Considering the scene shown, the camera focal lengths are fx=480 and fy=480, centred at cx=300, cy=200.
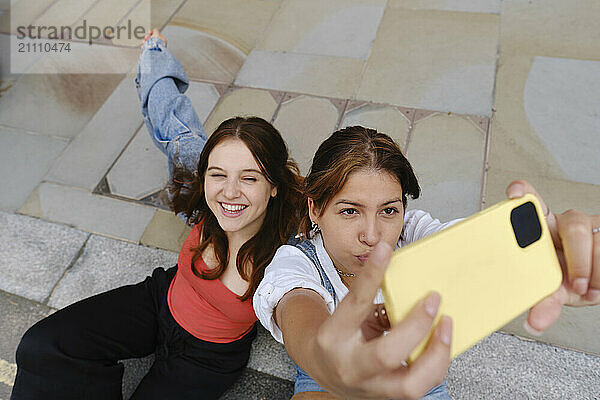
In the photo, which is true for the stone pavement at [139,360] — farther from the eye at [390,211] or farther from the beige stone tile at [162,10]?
Result: the beige stone tile at [162,10]

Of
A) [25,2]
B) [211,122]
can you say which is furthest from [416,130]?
[25,2]

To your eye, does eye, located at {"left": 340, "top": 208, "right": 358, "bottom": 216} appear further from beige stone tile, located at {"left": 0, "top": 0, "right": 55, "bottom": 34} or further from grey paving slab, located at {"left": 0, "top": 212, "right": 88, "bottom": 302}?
beige stone tile, located at {"left": 0, "top": 0, "right": 55, "bottom": 34}

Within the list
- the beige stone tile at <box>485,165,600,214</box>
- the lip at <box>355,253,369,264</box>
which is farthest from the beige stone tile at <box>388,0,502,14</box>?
the lip at <box>355,253,369,264</box>

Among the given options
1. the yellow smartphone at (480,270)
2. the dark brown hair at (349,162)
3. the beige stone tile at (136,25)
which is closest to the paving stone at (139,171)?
the beige stone tile at (136,25)

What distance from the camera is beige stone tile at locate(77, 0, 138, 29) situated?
377 centimetres

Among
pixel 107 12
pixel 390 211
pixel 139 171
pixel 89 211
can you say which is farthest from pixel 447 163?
pixel 107 12

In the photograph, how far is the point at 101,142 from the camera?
3.04 metres

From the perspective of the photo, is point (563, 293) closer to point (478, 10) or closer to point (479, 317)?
point (479, 317)

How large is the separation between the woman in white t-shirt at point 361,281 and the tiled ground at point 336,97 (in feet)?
3.73

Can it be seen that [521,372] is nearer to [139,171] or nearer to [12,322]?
[139,171]

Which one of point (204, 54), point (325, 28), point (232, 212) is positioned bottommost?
point (204, 54)

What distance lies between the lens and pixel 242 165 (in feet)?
5.91

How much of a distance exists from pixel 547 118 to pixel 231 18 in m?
2.32

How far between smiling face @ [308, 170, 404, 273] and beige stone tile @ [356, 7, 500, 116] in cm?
168
